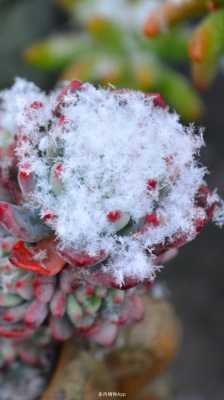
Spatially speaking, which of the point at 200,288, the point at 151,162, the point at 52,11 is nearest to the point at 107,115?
the point at 151,162

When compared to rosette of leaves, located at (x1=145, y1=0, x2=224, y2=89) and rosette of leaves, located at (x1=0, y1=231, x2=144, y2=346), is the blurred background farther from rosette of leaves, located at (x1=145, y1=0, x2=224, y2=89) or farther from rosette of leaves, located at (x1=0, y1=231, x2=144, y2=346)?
rosette of leaves, located at (x1=0, y1=231, x2=144, y2=346)

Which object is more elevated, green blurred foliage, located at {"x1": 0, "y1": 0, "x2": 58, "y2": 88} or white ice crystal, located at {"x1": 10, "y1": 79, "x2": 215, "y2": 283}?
green blurred foliage, located at {"x1": 0, "y1": 0, "x2": 58, "y2": 88}

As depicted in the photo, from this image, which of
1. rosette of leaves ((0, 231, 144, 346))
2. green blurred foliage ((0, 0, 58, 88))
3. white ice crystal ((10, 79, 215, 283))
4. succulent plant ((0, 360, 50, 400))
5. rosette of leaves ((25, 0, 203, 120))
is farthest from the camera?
green blurred foliage ((0, 0, 58, 88))

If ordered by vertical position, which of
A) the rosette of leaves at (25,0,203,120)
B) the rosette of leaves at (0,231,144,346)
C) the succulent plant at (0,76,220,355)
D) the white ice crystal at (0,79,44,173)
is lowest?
the rosette of leaves at (0,231,144,346)

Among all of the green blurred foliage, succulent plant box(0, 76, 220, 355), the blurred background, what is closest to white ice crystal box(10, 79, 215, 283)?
succulent plant box(0, 76, 220, 355)

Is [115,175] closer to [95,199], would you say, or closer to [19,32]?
[95,199]

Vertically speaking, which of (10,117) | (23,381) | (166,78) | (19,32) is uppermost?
(19,32)

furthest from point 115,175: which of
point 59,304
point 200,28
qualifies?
point 200,28
